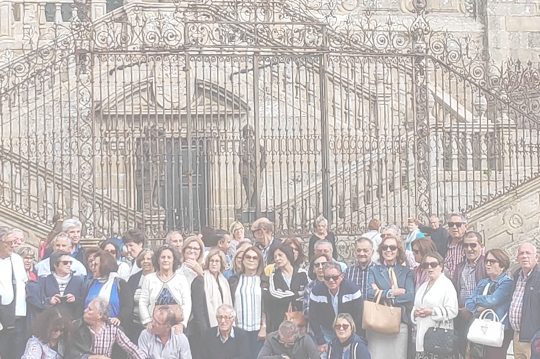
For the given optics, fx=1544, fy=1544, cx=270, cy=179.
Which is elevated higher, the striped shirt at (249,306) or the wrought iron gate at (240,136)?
the wrought iron gate at (240,136)

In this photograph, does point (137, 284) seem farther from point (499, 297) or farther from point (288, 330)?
point (499, 297)

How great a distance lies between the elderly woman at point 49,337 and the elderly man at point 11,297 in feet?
3.14

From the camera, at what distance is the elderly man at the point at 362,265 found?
1301cm

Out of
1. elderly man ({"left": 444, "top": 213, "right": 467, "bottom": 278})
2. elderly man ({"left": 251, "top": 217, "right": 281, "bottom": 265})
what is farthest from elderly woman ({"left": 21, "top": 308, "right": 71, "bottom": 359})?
elderly man ({"left": 444, "top": 213, "right": 467, "bottom": 278})

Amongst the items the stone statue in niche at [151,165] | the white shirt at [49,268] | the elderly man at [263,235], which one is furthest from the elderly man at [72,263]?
the stone statue in niche at [151,165]

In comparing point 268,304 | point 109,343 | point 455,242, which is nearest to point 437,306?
point 268,304

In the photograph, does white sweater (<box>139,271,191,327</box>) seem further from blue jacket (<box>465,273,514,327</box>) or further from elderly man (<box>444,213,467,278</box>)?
elderly man (<box>444,213,467,278</box>)

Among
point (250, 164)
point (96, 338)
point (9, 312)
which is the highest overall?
point (250, 164)

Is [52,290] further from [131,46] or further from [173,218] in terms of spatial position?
[131,46]

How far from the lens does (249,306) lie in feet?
43.1

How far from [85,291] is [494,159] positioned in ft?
32.3

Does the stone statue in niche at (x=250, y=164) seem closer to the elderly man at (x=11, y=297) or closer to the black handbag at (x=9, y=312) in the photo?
the elderly man at (x=11, y=297)

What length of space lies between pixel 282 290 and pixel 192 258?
0.88 meters

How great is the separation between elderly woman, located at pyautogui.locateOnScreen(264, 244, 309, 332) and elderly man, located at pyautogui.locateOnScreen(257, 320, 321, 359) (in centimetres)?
92
